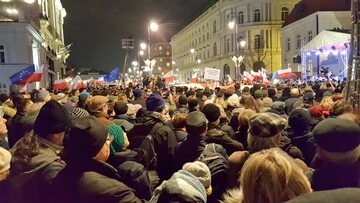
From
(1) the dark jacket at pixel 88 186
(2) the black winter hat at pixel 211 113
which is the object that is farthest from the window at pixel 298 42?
(1) the dark jacket at pixel 88 186

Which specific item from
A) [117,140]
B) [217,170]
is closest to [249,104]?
[217,170]

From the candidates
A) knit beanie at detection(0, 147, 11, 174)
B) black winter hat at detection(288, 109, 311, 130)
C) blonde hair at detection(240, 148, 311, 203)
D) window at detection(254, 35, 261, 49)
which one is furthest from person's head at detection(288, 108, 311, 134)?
window at detection(254, 35, 261, 49)

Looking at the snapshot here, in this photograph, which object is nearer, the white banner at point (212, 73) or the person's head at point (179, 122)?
the person's head at point (179, 122)

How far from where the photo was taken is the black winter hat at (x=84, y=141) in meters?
3.10

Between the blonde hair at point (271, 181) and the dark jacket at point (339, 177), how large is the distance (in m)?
0.78

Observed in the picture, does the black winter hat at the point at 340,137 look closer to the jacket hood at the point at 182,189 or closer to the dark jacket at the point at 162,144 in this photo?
the jacket hood at the point at 182,189

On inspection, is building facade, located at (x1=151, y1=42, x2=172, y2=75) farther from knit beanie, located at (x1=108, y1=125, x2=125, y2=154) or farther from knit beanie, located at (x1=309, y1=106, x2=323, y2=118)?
knit beanie, located at (x1=108, y1=125, x2=125, y2=154)

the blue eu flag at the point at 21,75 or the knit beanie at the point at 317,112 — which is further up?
the blue eu flag at the point at 21,75

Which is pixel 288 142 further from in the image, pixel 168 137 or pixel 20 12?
pixel 20 12

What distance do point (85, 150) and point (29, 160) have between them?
704 millimetres

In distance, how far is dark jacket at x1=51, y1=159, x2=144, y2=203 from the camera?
2.86 metres

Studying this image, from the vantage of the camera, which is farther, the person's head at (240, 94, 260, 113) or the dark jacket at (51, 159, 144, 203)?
the person's head at (240, 94, 260, 113)

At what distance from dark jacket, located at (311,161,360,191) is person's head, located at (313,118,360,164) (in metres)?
0.04

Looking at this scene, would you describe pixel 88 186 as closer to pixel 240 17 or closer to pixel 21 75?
pixel 21 75
